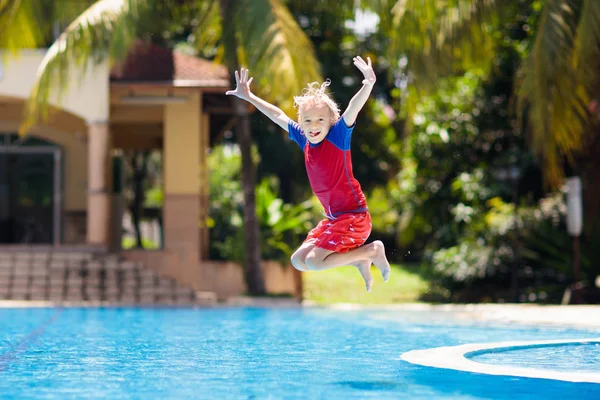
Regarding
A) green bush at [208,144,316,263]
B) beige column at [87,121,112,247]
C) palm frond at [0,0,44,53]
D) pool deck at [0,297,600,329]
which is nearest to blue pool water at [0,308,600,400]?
pool deck at [0,297,600,329]

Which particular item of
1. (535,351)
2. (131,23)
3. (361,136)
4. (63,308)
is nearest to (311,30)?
(361,136)

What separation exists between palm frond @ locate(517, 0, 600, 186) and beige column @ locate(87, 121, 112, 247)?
839 centimetres

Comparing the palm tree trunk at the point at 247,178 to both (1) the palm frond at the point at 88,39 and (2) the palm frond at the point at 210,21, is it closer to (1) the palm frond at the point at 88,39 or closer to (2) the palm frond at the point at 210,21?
(2) the palm frond at the point at 210,21

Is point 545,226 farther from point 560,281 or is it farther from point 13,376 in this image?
point 13,376

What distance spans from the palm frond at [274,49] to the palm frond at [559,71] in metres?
3.62

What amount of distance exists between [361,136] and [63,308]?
588 inches

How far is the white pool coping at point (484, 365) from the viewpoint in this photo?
20.1 feet

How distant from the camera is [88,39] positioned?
55.4ft

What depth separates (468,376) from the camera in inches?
254

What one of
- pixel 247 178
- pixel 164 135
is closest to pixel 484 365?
pixel 247 178

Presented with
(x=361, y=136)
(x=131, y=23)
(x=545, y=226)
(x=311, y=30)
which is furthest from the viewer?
(x=361, y=136)

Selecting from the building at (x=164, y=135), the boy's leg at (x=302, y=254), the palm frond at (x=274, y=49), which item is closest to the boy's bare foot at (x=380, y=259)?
the boy's leg at (x=302, y=254)

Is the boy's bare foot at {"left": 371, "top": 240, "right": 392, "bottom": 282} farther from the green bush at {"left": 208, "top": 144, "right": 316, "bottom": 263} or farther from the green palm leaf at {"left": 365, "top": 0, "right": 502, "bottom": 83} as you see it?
the green bush at {"left": 208, "top": 144, "right": 316, "bottom": 263}

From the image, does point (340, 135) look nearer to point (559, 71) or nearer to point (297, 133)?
point (297, 133)
